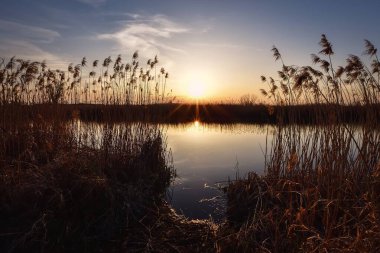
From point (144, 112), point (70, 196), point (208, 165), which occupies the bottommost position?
point (208, 165)

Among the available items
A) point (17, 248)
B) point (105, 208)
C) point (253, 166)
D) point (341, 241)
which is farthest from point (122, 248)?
point (253, 166)

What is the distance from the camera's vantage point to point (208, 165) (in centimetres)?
A: 970

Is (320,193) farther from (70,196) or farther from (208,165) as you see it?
(208,165)

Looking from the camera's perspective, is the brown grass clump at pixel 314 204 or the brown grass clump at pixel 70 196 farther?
the brown grass clump at pixel 70 196

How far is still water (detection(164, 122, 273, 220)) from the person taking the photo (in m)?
6.22

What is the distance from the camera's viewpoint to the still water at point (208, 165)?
20.4 feet

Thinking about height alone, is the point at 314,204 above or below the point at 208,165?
above

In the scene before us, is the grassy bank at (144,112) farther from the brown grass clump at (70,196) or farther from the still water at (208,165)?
the still water at (208,165)

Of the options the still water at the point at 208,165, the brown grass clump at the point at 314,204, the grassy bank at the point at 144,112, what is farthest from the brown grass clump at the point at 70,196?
the brown grass clump at the point at 314,204

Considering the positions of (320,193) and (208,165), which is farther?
(208,165)

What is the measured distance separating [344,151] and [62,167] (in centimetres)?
345

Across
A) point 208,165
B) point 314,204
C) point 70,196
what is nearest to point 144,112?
point 208,165

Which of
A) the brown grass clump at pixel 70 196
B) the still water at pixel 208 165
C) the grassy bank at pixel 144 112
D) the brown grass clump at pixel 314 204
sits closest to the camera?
the brown grass clump at pixel 314 204

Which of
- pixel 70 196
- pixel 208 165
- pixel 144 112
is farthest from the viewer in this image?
pixel 208 165
